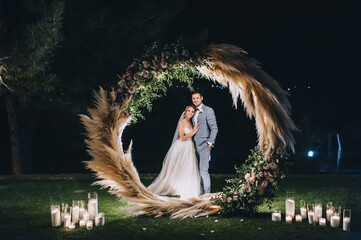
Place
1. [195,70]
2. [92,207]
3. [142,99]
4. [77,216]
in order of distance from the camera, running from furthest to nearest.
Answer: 1. [195,70]
2. [142,99]
3. [92,207]
4. [77,216]

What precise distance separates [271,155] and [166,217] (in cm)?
178

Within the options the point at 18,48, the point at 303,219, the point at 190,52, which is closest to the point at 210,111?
the point at 190,52

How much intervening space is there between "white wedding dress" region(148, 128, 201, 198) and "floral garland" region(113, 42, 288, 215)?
1.02 meters

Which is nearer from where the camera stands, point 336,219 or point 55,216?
point 336,219

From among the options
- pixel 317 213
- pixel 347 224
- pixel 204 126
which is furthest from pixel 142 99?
pixel 347 224

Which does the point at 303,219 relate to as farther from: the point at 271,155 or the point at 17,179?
the point at 17,179

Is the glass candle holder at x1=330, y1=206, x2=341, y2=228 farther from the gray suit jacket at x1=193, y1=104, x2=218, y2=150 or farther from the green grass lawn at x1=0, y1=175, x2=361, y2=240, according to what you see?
the gray suit jacket at x1=193, y1=104, x2=218, y2=150

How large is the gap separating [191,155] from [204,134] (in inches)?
18.2

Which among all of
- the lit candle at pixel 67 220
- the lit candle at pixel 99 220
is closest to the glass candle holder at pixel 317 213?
the lit candle at pixel 99 220

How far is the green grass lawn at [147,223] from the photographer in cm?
489

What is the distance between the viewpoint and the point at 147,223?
215 inches

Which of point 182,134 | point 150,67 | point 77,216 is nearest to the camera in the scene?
point 77,216

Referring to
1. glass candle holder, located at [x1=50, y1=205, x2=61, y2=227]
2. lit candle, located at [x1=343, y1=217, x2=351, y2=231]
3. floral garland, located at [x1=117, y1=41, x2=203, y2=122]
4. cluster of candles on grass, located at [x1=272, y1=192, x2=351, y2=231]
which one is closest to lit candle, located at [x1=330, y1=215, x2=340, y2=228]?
cluster of candles on grass, located at [x1=272, y1=192, x2=351, y2=231]

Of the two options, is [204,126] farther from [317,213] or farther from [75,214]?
[75,214]
